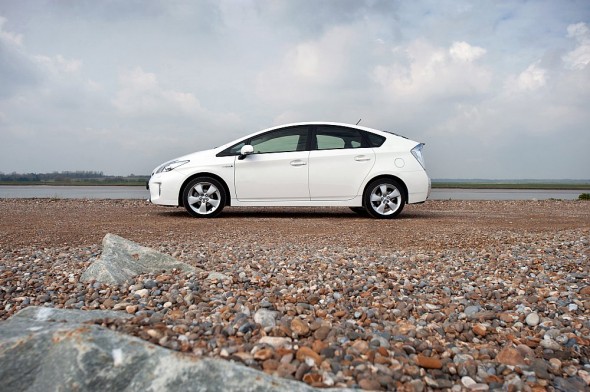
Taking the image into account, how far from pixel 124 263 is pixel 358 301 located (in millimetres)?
Result: 2089

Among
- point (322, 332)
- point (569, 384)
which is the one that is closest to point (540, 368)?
point (569, 384)

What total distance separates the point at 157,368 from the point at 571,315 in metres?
2.82

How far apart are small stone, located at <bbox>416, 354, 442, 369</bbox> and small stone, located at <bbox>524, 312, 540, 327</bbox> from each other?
107 centimetres

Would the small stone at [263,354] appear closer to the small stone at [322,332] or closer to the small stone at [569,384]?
the small stone at [322,332]

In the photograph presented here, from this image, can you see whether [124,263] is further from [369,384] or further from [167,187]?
[167,187]

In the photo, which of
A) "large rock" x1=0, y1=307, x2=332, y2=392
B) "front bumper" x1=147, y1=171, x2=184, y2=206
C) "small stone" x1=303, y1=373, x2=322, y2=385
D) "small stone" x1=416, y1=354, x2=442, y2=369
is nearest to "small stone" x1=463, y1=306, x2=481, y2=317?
"small stone" x1=416, y1=354, x2=442, y2=369

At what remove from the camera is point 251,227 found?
24.0 feet

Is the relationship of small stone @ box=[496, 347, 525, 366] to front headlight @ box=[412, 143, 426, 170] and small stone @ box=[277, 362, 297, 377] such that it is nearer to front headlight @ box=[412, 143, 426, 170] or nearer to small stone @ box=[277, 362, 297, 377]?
small stone @ box=[277, 362, 297, 377]

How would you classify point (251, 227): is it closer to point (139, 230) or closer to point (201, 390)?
point (139, 230)

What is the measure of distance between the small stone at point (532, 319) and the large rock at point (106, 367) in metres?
1.90

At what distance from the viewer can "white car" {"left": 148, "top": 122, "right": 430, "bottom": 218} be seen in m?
8.41

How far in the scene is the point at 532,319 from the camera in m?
3.06

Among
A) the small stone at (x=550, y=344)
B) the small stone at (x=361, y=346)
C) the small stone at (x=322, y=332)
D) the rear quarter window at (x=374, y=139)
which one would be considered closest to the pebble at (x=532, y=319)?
the small stone at (x=550, y=344)

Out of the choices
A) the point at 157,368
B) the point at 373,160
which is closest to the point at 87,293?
the point at 157,368
